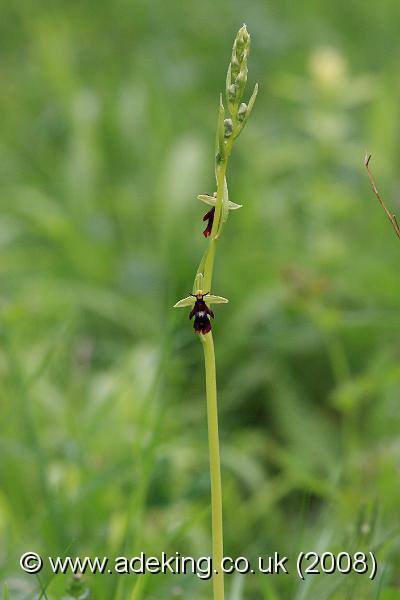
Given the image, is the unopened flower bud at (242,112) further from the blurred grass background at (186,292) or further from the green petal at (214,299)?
the blurred grass background at (186,292)

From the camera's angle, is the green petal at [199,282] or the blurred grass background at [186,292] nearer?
the green petal at [199,282]

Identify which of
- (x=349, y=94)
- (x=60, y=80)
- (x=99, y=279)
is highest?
(x=60, y=80)

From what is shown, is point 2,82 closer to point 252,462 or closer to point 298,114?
point 298,114

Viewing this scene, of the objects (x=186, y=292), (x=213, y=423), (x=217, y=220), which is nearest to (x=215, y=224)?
(x=217, y=220)

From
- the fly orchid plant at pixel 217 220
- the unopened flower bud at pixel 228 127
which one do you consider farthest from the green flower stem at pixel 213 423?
the unopened flower bud at pixel 228 127

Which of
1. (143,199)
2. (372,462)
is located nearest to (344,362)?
(372,462)

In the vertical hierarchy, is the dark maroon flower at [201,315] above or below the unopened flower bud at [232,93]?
below
